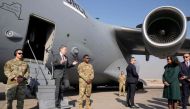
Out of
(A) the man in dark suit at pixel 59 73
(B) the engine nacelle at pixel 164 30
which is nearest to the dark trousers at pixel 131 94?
(B) the engine nacelle at pixel 164 30

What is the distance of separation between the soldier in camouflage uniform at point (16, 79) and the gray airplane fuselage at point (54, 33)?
1256mm

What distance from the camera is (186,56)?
754cm

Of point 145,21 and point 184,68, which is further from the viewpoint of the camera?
point 145,21

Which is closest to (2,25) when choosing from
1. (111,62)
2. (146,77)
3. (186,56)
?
(186,56)

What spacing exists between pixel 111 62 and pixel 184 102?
590cm

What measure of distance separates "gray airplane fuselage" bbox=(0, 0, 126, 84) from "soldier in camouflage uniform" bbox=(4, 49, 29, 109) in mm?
1256

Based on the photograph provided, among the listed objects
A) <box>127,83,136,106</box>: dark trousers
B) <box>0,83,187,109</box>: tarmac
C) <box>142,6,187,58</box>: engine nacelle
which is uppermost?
<box>142,6,187,58</box>: engine nacelle

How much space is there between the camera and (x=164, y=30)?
10.3 meters

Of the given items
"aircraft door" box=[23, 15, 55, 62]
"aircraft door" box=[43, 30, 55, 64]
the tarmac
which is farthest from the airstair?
"aircraft door" box=[23, 15, 55, 62]

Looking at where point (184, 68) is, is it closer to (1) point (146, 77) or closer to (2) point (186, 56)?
(2) point (186, 56)

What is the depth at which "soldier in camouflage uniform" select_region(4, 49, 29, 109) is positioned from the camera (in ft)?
17.8

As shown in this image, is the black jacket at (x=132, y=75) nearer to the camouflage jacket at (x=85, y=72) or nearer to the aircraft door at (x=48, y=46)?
the camouflage jacket at (x=85, y=72)

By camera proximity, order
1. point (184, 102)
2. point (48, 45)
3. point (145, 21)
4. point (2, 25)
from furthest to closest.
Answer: point (145, 21) → point (48, 45) → point (184, 102) → point (2, 25)

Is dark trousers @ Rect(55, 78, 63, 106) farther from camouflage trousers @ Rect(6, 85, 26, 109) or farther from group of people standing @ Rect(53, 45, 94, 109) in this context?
camouflage trousers @ Rect(6, 85, 26, 109)
